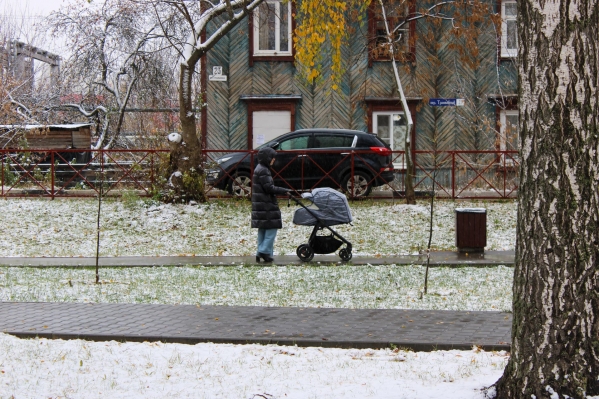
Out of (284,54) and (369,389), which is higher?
(284,54)

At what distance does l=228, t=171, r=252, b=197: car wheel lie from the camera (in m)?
21.0

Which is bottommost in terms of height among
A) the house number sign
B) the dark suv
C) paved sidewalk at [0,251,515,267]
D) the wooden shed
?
paved sidewalk at [0,251,515,267]

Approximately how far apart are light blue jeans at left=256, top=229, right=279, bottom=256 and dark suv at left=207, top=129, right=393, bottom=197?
7984mm

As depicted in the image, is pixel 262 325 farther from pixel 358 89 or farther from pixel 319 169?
pixel 358 89

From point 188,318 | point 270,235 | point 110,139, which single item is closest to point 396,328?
point 188,318

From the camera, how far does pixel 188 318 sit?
8.30 metres

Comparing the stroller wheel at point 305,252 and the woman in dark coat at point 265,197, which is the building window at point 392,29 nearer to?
the woman in dark coat at point 265,197

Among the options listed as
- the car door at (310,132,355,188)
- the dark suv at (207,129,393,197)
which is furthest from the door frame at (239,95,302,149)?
the dark suv at (207,129,393,197)

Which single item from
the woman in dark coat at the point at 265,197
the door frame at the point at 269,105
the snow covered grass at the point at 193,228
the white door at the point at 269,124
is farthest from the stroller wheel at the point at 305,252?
the white door at the point at 269,124

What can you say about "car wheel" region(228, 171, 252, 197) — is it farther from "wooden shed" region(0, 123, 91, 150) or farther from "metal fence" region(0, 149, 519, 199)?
"wooden shed" region(0, 123, 91, 150)

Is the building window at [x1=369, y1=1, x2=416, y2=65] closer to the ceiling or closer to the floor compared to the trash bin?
closer to the ceiling

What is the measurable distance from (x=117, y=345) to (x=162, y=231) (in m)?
9.91

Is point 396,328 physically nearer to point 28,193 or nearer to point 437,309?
point 437,309

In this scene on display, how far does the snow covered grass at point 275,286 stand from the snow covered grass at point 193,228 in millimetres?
2336
